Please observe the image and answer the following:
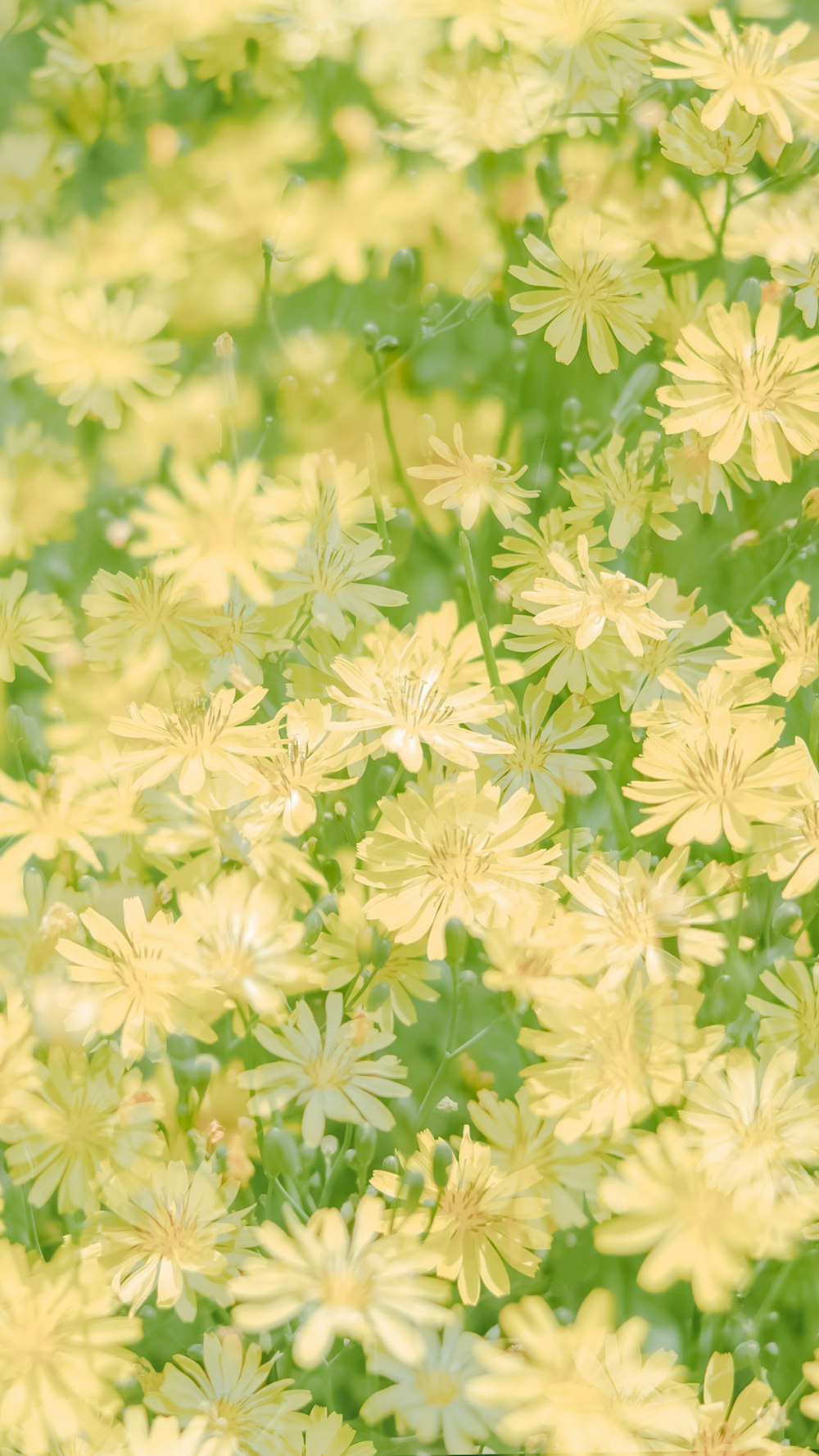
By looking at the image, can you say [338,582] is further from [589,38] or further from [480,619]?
[589,38]

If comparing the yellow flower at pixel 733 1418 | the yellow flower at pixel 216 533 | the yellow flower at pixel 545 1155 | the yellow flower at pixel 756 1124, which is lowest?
the yellow flower at pixel 733 1418

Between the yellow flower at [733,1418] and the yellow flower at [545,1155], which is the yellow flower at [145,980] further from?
the yellow flower at [733,1418]

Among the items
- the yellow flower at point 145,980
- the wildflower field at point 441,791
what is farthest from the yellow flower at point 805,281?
the yellow flower at point 145,980

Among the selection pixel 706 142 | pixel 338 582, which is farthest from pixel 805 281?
pixel 338 582

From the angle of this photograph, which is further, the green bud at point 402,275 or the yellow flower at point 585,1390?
the green bud at point 402,275

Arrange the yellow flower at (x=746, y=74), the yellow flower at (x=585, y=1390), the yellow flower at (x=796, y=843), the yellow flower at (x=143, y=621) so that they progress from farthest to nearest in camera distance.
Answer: the yellow flower at (x=746, y=74) < the yellow flower at (x=143, y=621) < the yellow flower at (x=796, y=843) < the yellow flower at (x=585, y=1390)

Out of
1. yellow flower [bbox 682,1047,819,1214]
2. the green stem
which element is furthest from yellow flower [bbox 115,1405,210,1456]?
the green stem
